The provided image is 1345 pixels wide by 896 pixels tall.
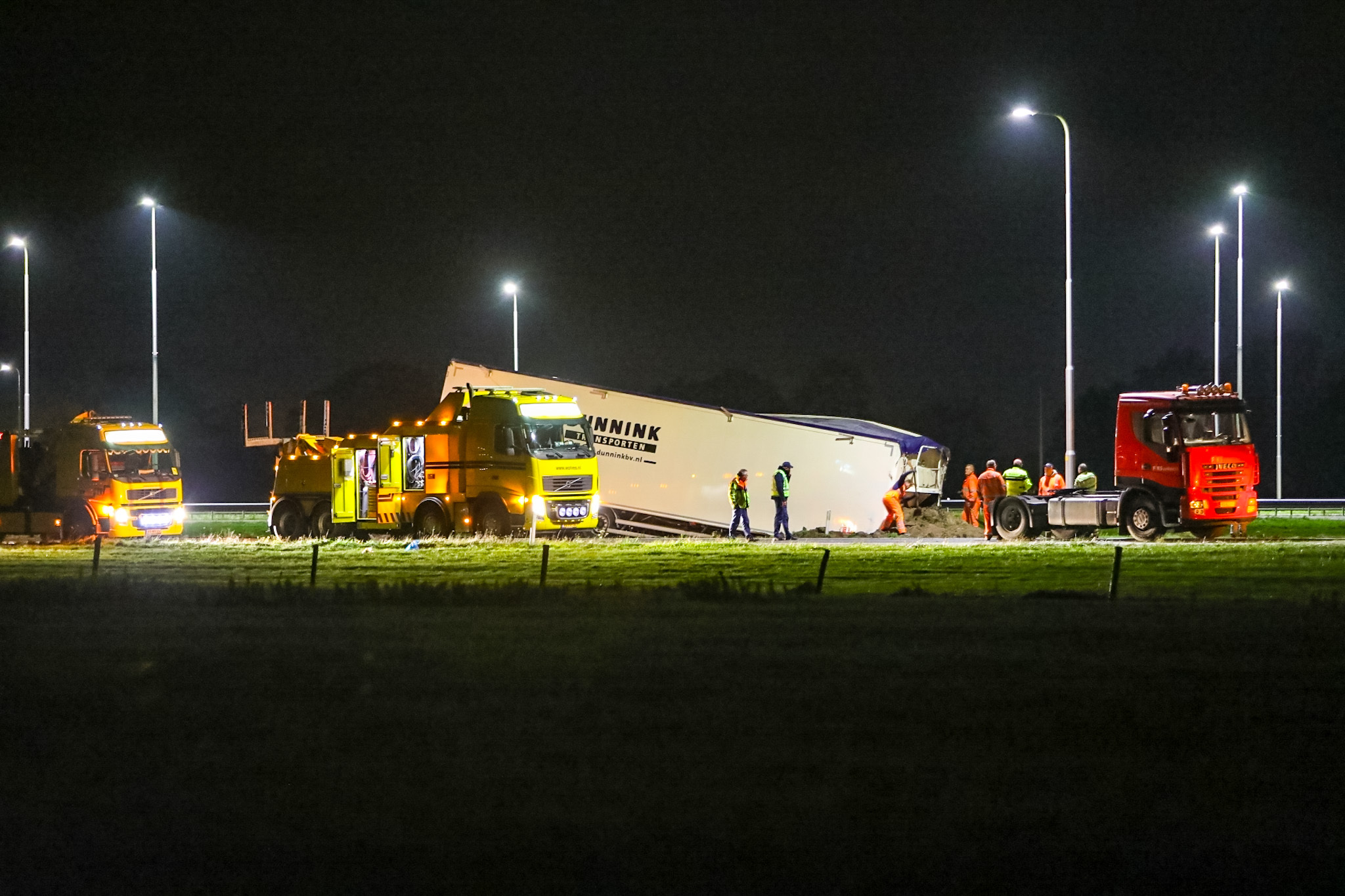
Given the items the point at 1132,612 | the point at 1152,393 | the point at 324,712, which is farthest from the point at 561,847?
the point at 1152,393

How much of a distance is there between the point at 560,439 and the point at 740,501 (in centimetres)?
366

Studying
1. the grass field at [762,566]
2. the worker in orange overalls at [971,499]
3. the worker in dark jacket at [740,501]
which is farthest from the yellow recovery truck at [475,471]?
the worker in orange overalls at [971,499]

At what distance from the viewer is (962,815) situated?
8055 mm

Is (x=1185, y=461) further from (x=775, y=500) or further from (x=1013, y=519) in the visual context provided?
(x=775, y=500)

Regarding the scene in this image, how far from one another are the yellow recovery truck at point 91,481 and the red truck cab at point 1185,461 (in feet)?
65.1

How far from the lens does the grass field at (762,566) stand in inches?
898

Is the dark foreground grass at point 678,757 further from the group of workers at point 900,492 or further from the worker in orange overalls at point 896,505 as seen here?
the worker in orange overalls at point 896,505

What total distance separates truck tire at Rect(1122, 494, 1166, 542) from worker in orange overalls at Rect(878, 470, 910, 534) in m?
4.66

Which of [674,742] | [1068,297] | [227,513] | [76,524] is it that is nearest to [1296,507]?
[1068,297]

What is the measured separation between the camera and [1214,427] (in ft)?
97.1

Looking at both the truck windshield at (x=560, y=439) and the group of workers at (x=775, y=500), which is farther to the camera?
the group of workers at (x=775, y=500)

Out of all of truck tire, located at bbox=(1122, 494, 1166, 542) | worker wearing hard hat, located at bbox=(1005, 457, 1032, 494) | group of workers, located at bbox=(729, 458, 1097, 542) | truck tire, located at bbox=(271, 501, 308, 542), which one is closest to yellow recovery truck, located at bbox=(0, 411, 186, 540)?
truck tire, located at bbox=(271, 501, 308, 542)

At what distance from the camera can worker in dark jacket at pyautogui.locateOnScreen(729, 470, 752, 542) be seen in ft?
104

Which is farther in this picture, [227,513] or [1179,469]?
[227,513]
